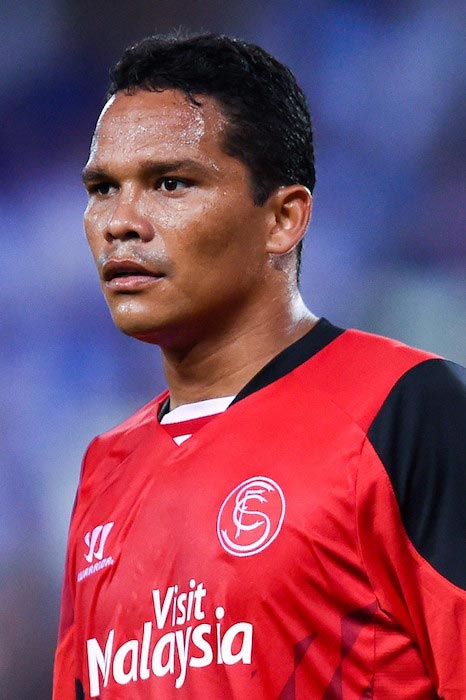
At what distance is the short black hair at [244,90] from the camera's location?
212cm

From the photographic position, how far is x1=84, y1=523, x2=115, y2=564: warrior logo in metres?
2.14

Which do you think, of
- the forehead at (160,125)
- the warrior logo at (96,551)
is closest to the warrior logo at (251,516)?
the warrior logo at (96,551)

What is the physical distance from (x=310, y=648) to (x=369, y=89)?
2502 millimetres

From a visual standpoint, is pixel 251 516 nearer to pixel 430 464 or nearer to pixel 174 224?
pixel 430 464

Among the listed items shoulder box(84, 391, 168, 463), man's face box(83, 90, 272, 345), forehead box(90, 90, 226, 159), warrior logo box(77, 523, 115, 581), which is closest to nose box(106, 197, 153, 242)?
man's face box(83, 90, 272, 345)

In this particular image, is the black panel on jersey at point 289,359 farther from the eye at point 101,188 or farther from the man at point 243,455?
the eye at point 101,188

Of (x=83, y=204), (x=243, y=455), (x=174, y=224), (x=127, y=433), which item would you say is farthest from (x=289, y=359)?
(x=83, y=204)

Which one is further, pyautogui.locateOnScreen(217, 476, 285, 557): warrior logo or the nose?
the nose

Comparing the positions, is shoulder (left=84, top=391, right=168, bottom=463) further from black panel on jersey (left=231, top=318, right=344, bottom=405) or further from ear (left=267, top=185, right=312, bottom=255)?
ear (left=267, top=185, right=312, bottom=255)

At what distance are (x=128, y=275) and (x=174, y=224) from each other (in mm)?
121

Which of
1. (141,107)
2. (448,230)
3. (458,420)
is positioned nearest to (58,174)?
(448,230)

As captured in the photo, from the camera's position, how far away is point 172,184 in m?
2.04

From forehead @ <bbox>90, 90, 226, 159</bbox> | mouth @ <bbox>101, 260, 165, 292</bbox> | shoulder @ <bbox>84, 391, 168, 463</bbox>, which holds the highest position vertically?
forehead @ <bbox>90, 90, 226, 159</bbox>

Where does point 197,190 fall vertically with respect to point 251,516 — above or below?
above
